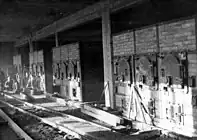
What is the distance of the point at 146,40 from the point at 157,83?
1.30 meters

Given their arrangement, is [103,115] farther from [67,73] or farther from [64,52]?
[64,52]

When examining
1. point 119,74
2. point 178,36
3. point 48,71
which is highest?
point 178,36

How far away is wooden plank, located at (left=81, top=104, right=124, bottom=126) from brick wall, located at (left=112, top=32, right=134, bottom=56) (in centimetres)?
208

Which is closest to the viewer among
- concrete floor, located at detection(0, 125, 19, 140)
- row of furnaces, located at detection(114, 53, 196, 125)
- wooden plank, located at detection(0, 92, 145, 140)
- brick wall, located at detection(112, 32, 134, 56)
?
row of furnaces, located at detection(114, 53, 196, 125)

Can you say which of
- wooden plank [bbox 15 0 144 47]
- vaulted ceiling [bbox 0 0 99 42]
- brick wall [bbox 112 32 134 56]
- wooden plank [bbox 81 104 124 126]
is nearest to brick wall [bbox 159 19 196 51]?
brick wall [bbox 112 32 134 56]

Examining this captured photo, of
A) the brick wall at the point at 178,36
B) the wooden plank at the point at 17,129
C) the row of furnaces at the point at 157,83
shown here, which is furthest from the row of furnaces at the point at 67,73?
the brick wall at the point at 178,36

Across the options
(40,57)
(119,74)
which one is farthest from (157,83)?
(40,57)

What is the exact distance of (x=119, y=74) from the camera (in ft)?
30.8

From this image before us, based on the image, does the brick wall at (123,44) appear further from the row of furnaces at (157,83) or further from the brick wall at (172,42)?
the row of furnaces at (157,83)

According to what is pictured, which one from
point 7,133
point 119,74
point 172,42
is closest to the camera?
point 172,42

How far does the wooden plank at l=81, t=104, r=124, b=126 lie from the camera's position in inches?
308

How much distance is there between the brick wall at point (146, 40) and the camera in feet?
24.6

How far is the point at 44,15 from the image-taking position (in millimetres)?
13727

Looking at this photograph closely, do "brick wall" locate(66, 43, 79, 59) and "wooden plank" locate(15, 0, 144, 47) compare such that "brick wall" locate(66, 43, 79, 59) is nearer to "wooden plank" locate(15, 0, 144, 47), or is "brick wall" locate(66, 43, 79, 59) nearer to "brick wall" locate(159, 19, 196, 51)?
"wooden plank" locate(15, 0, 144, 47)
